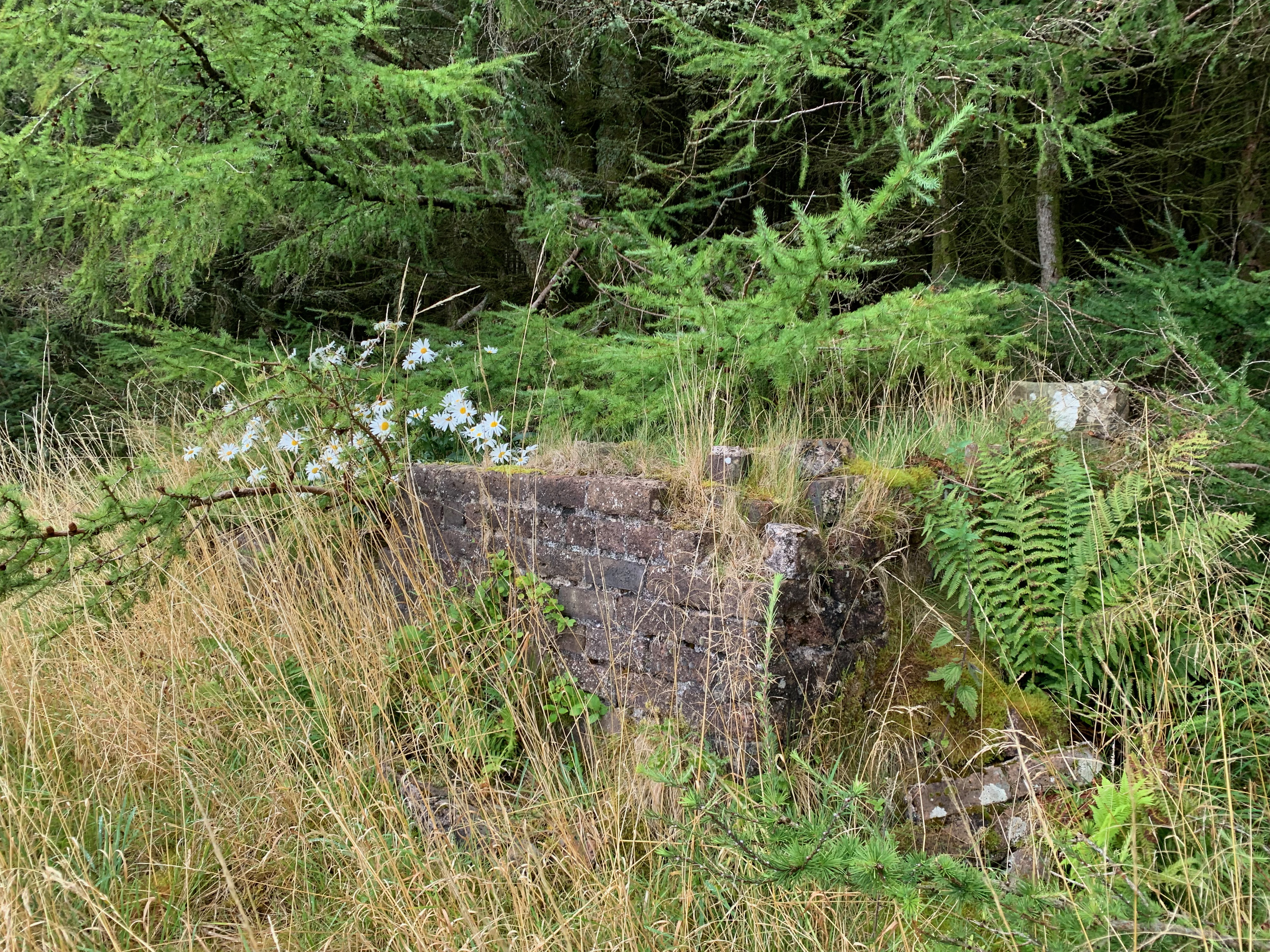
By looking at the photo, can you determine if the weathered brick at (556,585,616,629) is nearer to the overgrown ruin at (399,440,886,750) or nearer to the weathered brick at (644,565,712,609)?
the overgrown ruin at (399,440,886,750)

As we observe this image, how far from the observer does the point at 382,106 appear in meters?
4.77

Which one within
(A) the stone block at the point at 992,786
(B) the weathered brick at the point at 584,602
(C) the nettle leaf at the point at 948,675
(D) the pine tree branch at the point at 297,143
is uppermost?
(D) the pine tree branch at the point at 297,143

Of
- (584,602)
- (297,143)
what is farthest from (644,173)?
(584,602)

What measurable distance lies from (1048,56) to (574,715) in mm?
4343

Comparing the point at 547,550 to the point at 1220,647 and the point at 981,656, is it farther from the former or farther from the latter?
the point at 1220,647

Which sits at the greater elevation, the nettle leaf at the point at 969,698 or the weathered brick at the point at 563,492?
the weathered brick at the point at 563,492

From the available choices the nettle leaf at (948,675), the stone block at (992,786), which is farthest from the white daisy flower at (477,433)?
the stone block at (992,786)

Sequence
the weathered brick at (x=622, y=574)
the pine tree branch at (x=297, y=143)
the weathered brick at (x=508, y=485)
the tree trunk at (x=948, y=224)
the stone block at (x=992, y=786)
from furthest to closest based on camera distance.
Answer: the tree trunk at (x=948, y=224) < the pine tree branch at (x=297, y=143) < the weathered brick at (x=508, y=485) < the weathered brick at (x=622, y=574) < the stone block at (x=992, y=786)

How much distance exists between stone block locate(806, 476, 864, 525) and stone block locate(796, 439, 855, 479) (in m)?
0.09

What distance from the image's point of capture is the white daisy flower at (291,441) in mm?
3480

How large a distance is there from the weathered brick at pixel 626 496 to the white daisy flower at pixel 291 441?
141cm

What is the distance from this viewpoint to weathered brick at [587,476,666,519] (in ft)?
9.22

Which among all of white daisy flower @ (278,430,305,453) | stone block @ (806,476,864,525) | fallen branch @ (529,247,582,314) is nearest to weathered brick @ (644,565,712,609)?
stone block @ (806,476,864,525)

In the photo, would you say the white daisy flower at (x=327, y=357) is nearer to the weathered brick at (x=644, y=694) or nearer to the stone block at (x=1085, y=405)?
the weathered brick at (x=644, y=694)
